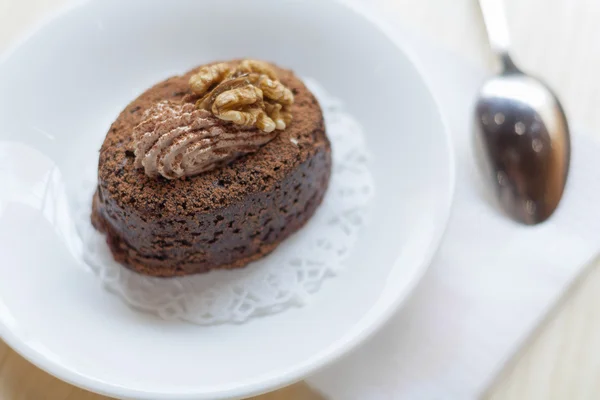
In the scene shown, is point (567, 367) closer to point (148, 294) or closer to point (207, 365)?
point (207, 365)

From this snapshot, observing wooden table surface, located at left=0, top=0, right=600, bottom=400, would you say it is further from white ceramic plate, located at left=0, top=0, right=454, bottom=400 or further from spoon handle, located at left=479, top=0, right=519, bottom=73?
white ceramic plate, located at left=0, top=0, right=454, bottom=400

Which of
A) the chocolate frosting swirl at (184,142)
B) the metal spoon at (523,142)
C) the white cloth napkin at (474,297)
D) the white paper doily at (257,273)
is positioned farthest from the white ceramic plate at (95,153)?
the chocolate frosting swirl at (184,142)

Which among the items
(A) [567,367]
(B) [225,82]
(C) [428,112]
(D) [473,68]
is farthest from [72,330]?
(D) [473,68]

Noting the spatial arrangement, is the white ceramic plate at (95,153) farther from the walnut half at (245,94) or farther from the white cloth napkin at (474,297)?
the walnut half at (245,94)

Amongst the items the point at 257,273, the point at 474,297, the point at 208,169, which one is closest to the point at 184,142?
the point at 208,169

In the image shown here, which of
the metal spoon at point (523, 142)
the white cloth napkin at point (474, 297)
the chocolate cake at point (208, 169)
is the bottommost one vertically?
the white cloth napkin at point (474, 297)
